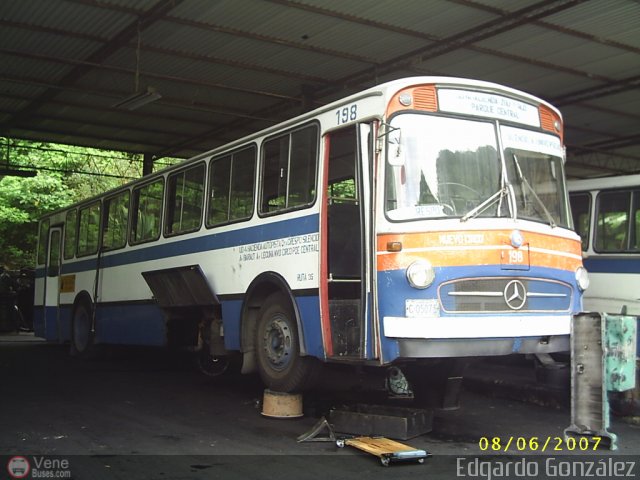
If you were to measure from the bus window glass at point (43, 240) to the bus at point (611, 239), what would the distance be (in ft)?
38.1

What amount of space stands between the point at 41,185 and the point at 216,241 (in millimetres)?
22018

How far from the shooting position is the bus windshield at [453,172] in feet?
21.6

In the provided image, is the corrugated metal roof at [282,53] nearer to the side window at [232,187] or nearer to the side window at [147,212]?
the side window at [147,212]

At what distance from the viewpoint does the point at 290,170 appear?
8047 millimetres

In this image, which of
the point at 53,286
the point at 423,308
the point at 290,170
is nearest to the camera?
the point at 423,308

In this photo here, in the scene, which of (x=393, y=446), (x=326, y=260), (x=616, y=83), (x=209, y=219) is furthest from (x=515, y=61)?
(x=393, y=446)

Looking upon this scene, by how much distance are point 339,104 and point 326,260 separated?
1.64 meters

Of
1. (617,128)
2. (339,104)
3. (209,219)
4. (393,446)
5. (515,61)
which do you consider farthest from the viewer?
(617,128)

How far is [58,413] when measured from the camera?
7.80 metres

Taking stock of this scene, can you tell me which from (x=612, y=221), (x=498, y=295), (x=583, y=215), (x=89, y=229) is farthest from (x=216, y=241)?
(x=612, y=221)

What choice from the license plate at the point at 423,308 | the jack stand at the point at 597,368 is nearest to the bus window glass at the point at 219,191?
the license plate at the point at 423,308

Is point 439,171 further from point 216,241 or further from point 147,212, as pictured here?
point 147,212

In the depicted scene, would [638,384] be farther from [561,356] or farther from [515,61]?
[515,61]

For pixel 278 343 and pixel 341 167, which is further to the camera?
pixel 278 343
